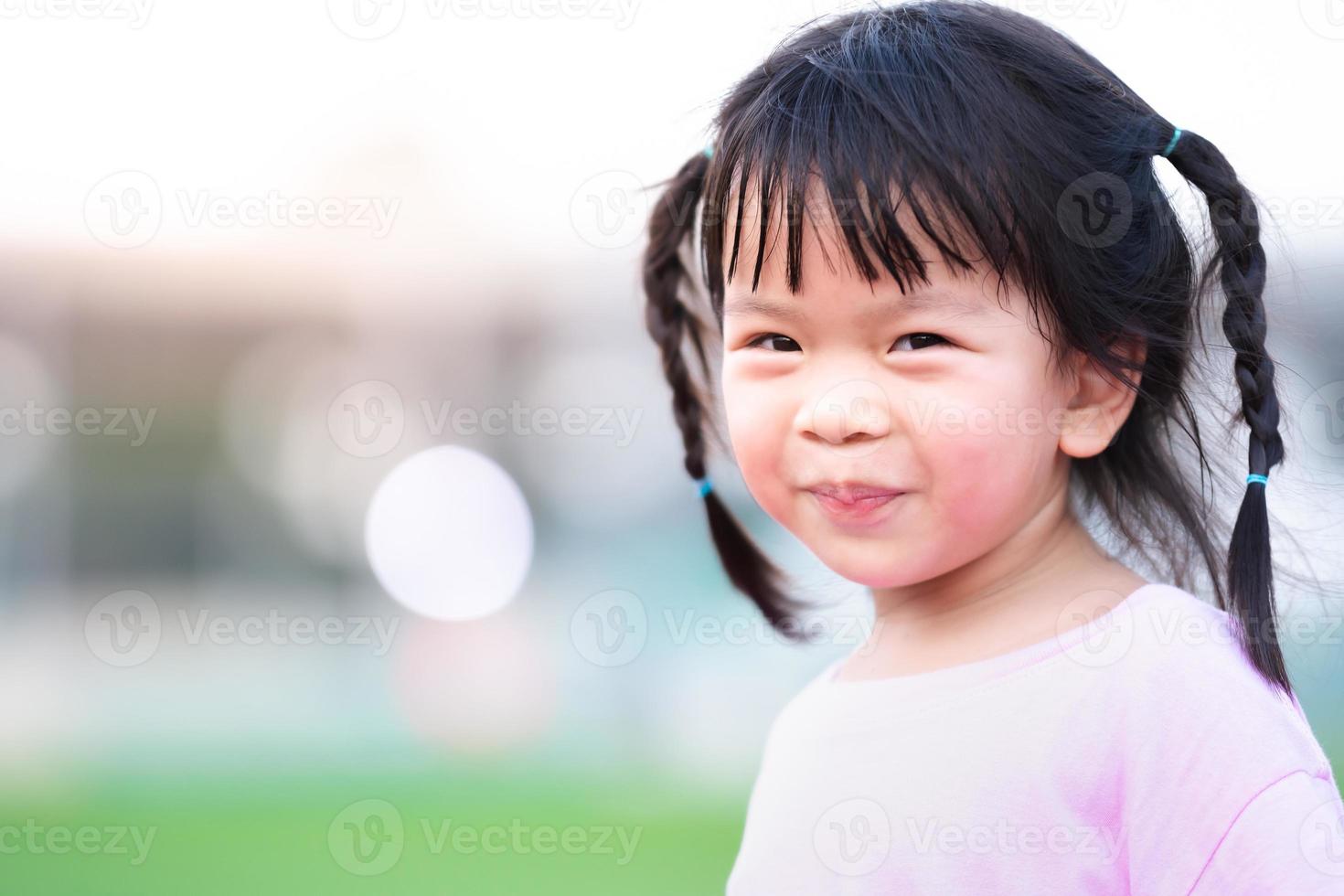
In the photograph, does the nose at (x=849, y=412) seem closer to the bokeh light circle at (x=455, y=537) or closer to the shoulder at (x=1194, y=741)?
the shoulder at (x=1194, y=741)

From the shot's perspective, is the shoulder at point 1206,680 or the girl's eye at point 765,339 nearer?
the shoulder at point 1206,680

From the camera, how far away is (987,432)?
120 centimetres

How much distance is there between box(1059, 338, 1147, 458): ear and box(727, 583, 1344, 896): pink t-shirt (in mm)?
164

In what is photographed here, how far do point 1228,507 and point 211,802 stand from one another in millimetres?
6055

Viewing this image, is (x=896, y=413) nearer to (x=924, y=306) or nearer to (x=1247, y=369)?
(x=924, y=306)

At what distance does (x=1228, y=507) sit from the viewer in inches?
58.9

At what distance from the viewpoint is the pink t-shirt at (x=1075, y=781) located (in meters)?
1.03

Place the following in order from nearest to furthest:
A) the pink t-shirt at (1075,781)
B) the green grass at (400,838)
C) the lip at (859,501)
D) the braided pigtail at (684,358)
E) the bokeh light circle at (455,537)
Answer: the pink t-shirt at (1075,781) → the lip at (859,501) → the braided pigtail at (684,358) → the green grass at (400,838) → the bokeh light circle at (455,537)

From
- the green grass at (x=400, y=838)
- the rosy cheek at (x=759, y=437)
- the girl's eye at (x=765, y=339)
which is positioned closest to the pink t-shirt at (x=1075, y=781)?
the rosy cheek at (x=759, y=437)

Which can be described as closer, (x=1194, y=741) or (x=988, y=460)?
(x=1194, y=741)

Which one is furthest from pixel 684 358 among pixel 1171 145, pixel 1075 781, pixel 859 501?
pixel 1075 781

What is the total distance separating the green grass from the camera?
485 cm

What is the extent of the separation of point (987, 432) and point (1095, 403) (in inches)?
7.1

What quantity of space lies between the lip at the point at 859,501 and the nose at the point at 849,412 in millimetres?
49
